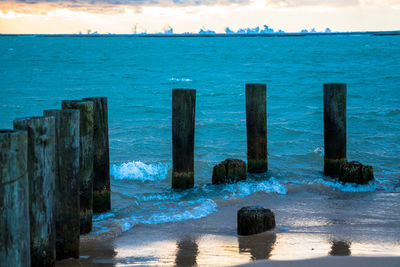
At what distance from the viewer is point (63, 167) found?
165 inches

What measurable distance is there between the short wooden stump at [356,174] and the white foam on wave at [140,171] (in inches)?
130

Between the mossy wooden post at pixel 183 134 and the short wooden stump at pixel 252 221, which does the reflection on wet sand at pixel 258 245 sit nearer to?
the short wooden stump at pixel 252 221

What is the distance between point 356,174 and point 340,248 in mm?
3065

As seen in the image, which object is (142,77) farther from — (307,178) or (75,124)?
(75,124)

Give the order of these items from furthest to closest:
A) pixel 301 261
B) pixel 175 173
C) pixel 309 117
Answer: pixel 309 117
pixel 175 173
pixel 301 261

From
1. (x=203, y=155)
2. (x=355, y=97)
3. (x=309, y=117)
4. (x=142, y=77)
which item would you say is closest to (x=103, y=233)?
(x=203, y=155)

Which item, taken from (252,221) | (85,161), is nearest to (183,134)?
(85,161)

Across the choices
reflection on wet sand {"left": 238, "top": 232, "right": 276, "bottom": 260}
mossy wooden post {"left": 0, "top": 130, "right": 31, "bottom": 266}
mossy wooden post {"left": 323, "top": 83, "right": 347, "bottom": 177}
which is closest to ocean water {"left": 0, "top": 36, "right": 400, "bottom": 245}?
mossy wooden post {"left": 323, "top": 83, "right": 347, "bottom": 177}

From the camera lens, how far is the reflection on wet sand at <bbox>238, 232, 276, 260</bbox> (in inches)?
175

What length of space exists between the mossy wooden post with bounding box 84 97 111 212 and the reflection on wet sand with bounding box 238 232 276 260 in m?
1.96

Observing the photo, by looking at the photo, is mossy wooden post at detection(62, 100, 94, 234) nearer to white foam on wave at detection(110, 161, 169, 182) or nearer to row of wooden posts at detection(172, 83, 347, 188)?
row of wooden posts at detection(172, 83, 347, 188)

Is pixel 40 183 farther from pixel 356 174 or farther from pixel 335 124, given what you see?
pixel 335 124

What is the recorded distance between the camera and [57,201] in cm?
423

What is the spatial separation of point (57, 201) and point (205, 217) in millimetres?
2255
